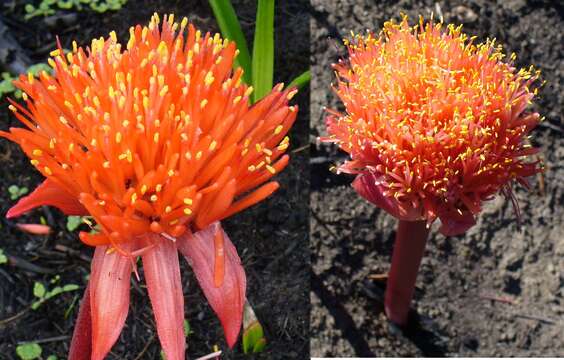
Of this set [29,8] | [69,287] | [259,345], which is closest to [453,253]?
[259,345]

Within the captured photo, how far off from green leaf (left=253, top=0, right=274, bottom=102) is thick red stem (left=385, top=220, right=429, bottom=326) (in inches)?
11.8

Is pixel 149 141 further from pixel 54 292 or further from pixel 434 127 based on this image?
pixel 54 292

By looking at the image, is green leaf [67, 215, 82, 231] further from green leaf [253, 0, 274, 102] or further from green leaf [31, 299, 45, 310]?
green leaf [253, 0, 274, 102]

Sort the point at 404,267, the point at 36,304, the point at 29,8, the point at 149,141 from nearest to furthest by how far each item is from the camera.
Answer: the point at 149,141, the point at 404,267, the point at 36,304, the point at 29,8

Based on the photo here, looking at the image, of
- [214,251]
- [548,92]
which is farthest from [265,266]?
[548,92]

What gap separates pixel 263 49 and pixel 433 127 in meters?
0.35

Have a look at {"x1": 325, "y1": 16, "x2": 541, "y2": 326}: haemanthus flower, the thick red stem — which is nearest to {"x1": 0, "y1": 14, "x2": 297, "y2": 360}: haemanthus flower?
{"x1": 325, "y1": 16, "x2": 541, "y2": 326}: haemanthus flower

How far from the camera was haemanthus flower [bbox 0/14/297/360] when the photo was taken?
624 millimetres

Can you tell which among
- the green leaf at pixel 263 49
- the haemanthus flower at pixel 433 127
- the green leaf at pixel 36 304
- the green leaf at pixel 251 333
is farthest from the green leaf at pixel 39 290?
the haemanthus flower at pixel 433 127

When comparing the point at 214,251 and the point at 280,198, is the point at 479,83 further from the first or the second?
the point at 280,198

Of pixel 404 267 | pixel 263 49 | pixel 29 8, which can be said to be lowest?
pixel 404 267

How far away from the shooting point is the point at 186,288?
1.06 meters

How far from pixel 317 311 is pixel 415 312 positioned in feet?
0.48

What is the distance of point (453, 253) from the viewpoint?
1106 mm
